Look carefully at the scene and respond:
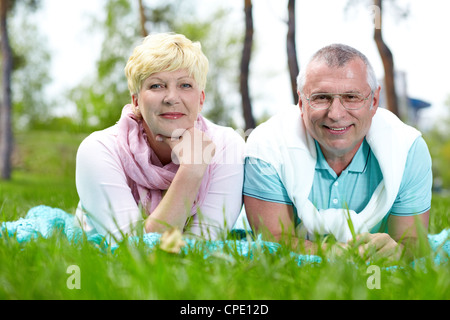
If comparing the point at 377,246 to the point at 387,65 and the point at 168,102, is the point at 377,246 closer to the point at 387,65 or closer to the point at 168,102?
the point at 168,102

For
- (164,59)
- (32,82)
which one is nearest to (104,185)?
(164,59)

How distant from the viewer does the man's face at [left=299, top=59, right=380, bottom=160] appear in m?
2.76

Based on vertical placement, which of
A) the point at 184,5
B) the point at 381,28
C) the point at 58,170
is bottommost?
the point at 58,170

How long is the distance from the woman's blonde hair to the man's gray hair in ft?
2.00

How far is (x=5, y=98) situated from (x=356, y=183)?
34.2ft

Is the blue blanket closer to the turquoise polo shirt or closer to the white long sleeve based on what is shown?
the white long sleeve

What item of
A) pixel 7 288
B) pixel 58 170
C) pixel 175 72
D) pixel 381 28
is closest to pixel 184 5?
pixel 58 170

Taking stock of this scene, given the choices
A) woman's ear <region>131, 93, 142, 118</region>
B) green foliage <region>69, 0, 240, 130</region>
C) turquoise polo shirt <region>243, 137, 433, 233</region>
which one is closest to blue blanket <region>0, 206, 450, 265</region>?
turquoise polo shirt <region>243, 137, 433, 233</region>

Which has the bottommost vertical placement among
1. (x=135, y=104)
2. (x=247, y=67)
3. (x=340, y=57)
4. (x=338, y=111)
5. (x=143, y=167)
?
(x=143, y=167)

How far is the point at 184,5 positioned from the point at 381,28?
37.9 ft

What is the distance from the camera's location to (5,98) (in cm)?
1155
